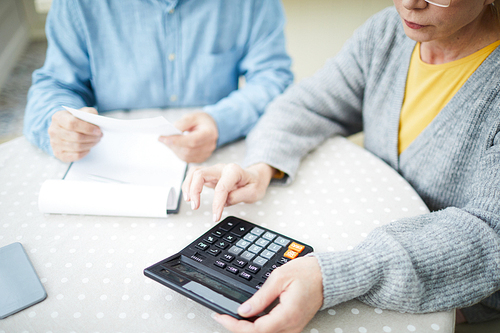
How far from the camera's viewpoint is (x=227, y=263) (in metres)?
0.50

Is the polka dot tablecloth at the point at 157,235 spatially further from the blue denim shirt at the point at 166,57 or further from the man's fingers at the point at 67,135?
the blue denim shirt at the point at 166,57

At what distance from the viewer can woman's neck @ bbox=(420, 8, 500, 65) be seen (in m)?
0.64

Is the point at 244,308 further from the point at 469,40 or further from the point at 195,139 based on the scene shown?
the point at 469,40

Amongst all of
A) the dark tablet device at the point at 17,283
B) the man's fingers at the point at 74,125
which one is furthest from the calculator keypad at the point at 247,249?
the man's fingers at the point at 74,125

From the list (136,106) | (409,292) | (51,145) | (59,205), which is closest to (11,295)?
(59,205)

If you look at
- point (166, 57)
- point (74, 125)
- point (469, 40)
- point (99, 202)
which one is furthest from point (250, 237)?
point (166, 57)

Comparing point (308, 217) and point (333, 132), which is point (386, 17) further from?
point (308, 217)

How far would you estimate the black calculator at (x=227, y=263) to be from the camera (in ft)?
1.47

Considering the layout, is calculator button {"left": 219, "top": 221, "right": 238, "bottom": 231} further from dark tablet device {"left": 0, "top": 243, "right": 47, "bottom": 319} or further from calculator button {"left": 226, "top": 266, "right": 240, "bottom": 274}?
dark tablet device {"left": 0, "top": 243, "right": 47, "bottom": 319}

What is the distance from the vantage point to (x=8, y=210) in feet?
2.01

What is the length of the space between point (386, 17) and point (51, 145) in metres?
0.77

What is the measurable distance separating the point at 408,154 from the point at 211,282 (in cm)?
52

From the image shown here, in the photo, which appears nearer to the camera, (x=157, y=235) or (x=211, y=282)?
(x=211, y=282)

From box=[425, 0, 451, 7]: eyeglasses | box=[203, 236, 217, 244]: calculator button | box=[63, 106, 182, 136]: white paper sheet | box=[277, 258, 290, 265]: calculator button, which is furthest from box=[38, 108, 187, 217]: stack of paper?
box=[425, 0, 451, 7]: eyeglasses
